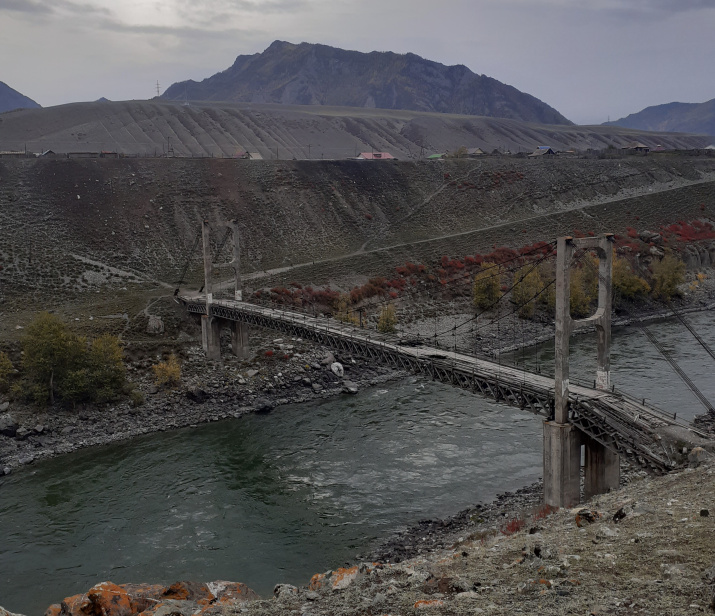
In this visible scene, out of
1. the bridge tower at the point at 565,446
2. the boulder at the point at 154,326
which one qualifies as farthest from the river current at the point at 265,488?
the boulder at the point at 154,326

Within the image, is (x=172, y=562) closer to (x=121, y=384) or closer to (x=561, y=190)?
(x=121, y=384)

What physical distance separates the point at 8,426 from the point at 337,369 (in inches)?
660

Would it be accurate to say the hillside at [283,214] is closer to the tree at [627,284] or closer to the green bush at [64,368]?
the green bush at [64,368]

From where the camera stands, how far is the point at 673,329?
48.8 m

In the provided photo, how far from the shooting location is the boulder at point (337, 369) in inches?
1524

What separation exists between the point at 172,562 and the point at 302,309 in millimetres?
26451

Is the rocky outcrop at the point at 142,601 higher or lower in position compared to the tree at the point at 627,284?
lower

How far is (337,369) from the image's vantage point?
128 ft

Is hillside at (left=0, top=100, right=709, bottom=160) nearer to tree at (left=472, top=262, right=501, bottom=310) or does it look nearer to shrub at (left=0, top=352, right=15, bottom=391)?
tree at (left=472, top=262, right=501, bottom=310)

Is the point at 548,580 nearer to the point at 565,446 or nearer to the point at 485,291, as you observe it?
the point at 565,446

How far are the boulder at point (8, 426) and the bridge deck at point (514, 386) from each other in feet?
41.7

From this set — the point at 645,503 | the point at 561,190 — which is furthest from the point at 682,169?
the point at 645,503

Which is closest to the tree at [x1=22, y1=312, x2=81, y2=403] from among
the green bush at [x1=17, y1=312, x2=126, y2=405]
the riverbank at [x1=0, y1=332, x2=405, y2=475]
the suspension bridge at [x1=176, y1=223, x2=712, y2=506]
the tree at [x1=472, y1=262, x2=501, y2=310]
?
the green bush at [x1=17, y1=312, x2=126, y2=405]

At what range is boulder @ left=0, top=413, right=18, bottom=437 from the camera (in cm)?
3017
